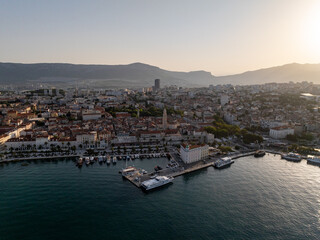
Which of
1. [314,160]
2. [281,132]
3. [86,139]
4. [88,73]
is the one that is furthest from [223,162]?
[88,73]

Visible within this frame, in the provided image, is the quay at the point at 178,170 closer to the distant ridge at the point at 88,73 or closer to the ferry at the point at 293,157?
the ferry at the point at 293,157

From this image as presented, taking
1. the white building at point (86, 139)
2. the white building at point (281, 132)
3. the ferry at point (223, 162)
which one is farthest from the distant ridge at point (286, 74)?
the white building at point (86, 139)

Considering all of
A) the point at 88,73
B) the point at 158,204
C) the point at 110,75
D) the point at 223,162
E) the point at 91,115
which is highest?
the point at 88,73

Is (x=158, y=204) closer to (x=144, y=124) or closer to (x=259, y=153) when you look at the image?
(x=259, y=153)

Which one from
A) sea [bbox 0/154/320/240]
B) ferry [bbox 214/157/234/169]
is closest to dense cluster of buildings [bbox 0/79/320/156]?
ferry [bbox 214/157/234/169]

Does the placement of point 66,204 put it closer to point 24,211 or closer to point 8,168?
point 24,211

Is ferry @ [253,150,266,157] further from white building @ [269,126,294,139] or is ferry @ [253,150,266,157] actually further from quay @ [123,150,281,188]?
white building @ [269,126,294,139]

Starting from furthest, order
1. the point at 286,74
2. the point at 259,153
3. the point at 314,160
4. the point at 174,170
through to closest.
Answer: the point at 286,74
the point at 259,153
the point at 314,160
the point at 174,170
